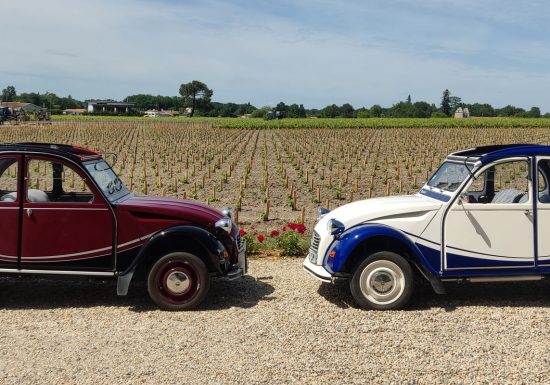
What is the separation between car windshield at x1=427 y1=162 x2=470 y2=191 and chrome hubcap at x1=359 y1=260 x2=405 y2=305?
119 cm

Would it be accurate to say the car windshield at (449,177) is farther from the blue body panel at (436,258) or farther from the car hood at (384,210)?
the blue body panel at (436,258)

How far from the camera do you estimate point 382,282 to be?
230 inches

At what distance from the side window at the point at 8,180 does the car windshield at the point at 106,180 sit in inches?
31.6

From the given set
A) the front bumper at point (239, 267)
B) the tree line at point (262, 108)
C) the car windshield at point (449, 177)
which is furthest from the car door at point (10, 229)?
the tree line at point (262, 108)

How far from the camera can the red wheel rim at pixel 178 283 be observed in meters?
5.84

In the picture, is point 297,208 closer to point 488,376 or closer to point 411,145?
point 488,376

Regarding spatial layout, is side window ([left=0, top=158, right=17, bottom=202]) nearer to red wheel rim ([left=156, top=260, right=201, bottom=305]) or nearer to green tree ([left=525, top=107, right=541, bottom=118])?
red wheel rim ([left=156, top=260, right=201, bottom=305])

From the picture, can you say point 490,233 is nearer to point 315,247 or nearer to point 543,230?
point 543,230

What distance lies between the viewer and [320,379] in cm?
417

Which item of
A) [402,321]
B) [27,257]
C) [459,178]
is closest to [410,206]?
[459,178]

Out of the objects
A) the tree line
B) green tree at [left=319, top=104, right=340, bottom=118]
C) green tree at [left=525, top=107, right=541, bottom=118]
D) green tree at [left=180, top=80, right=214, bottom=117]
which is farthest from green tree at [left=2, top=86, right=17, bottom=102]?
green tree at [left=525, top=107, right=541, bottom=118]

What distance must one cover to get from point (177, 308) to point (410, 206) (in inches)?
109

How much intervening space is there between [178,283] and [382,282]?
2200 mm

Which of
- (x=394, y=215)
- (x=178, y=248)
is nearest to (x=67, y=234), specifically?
(x=178, y=248)
